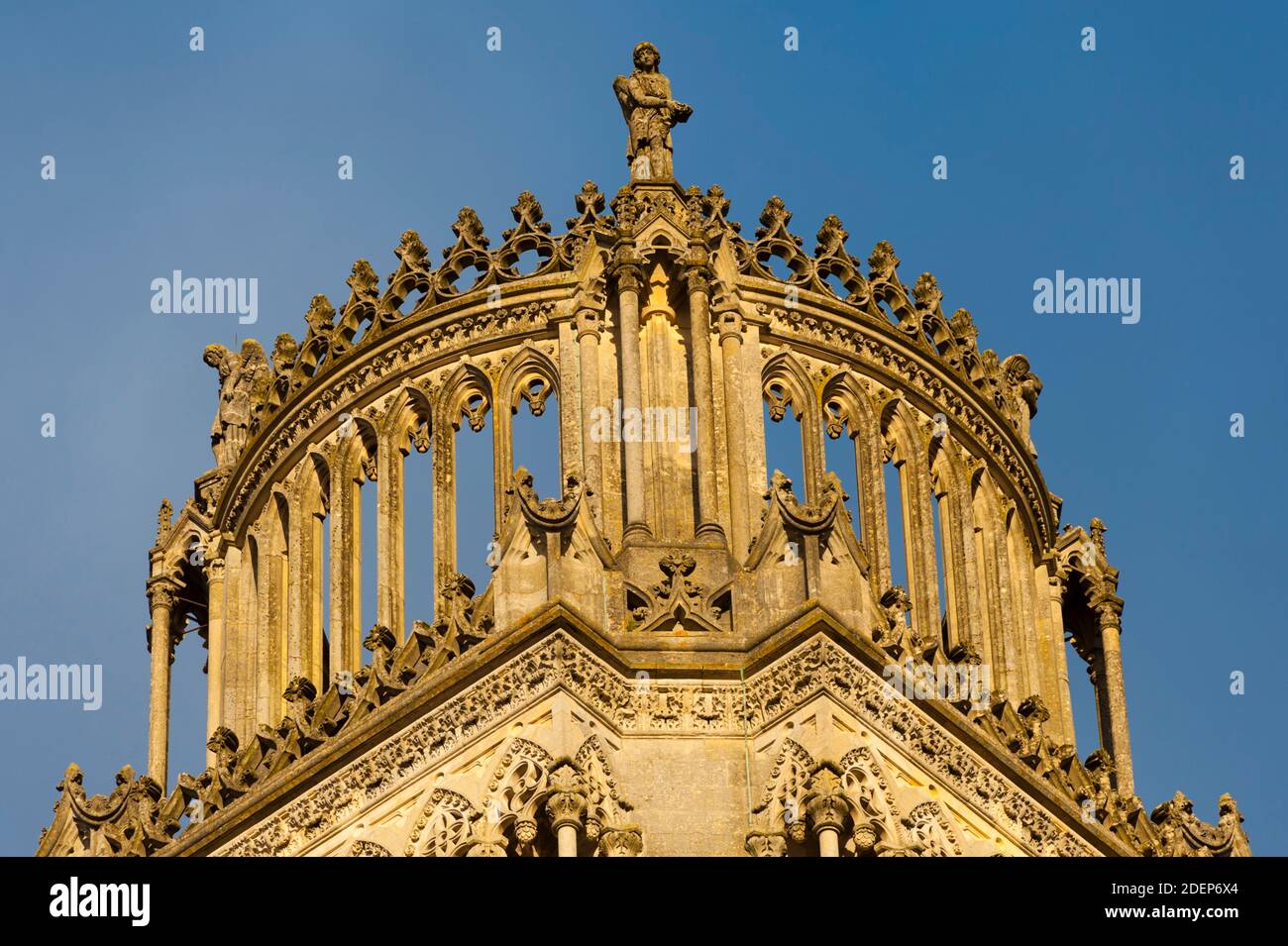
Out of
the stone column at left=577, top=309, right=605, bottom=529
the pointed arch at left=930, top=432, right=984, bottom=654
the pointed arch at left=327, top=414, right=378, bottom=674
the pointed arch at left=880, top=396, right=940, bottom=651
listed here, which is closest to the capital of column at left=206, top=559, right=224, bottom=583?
the pointed arch at left=327, top=414, right=378, bottom=674

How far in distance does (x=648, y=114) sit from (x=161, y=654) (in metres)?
8.71

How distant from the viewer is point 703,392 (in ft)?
215

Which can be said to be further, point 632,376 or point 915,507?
point 915,507

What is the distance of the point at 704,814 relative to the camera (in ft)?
198

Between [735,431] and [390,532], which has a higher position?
[735,431]

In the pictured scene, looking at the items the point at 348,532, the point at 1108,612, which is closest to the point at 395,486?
the point at 348,532

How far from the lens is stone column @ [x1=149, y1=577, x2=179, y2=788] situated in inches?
2739

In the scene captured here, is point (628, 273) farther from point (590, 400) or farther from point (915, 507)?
point (915, 507)

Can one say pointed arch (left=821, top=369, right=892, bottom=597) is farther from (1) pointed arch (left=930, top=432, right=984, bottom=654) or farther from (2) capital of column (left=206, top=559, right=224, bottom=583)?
(2) capital of column (left=206, top=559, right=224, bottom=583)

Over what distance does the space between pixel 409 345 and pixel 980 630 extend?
7461 mm

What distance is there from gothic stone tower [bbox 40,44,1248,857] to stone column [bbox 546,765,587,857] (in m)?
0.03
